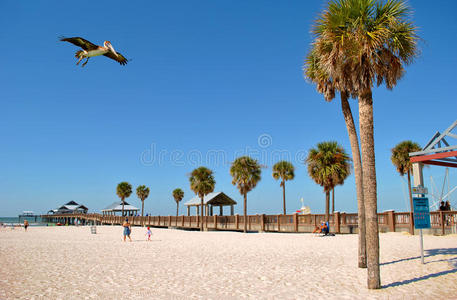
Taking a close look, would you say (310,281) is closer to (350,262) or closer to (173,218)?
(350,262)

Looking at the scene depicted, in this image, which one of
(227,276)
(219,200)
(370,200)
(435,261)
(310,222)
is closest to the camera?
(370,200)

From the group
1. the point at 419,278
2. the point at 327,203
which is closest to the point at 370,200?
the point at 419,278

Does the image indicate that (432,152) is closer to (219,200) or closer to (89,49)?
(89,49)

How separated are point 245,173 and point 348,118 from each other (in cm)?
2801

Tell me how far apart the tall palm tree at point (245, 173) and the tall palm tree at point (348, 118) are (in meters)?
26.9

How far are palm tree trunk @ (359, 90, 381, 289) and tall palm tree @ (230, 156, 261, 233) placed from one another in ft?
101

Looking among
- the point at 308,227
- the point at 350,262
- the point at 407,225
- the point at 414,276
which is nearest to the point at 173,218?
the point at 308,227

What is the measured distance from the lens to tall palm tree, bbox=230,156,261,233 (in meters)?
39.9

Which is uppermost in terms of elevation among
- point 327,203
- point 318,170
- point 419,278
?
point 318,170

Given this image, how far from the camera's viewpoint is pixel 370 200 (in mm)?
8758

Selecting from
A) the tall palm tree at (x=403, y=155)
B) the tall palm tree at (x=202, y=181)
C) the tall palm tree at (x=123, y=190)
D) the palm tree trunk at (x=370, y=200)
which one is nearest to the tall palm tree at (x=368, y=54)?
the palm tree trunk at (x=370, y=200)

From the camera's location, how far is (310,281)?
33.3ft

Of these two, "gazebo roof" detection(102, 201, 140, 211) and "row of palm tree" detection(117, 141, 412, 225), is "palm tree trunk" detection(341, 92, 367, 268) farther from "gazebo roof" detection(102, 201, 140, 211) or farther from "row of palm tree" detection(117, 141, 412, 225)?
"gazebo roof" detection(102, 201, 140, 211)

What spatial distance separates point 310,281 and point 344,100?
20.8 ft
